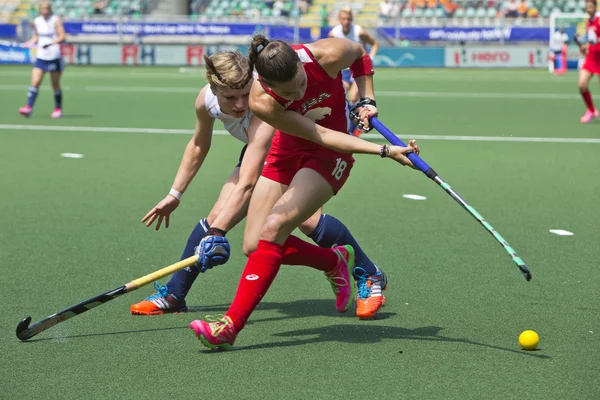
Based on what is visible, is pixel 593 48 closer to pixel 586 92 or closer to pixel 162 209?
pixel 586 92

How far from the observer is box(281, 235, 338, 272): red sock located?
5.19 m

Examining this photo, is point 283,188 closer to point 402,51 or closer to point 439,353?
point 439,353

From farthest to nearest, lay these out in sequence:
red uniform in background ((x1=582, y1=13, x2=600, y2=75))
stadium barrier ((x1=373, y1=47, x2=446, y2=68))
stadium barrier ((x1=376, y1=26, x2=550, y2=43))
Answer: stadium barrier ((x1=376, y1=26, x2=550, y2=43)) < stadium barrier ((x1=373, y1=47, x2=446, y2=68)) < red uniform in background ((x1=582, y1=13, x2=600, y2=75))

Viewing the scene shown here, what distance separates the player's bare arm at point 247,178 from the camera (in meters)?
5.15

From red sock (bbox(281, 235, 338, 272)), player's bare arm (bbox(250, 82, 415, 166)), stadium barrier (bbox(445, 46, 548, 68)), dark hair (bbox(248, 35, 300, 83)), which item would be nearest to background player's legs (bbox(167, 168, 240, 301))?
red sock (bbox(281, 235, 338, 272))

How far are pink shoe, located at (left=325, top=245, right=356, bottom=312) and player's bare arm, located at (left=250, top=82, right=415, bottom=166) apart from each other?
97cm

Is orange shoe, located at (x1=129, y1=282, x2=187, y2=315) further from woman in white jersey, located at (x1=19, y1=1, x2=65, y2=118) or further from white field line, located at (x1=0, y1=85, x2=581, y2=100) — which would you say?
white field line, located at (x1=0, y1=85, x2=581, y2=100)

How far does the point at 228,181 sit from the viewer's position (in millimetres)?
5711

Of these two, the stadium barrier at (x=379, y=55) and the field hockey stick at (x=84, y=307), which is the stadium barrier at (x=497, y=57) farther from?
the field hockey stick at (x=84, y=307)

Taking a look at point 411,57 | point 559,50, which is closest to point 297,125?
point 559,50

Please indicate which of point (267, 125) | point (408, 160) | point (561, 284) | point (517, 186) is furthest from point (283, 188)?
point (517, 186)

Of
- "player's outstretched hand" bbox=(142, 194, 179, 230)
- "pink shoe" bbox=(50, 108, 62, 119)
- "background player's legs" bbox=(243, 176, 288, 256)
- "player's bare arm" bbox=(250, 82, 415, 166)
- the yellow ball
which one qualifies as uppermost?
"player's bare arm" bbox=(250, 82, 415, 166)

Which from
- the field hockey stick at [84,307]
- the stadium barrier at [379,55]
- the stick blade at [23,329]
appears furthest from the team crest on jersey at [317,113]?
the stadium barrier at [379,55]

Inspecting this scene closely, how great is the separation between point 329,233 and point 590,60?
36.9ft
